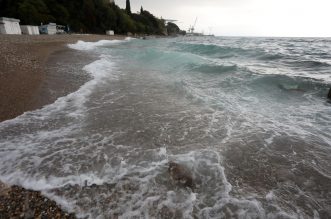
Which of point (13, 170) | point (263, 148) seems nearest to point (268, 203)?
point (263, 148)

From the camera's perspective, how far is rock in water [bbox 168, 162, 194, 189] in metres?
3.39

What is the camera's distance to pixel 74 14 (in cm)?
7431

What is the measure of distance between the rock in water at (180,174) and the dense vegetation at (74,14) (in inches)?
2578

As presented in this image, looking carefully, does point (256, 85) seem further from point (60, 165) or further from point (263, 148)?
point (60, 165)

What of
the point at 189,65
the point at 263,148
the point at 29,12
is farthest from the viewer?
the point at 29,12

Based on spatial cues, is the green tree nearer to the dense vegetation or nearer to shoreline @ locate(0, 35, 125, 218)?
the dense vegetation

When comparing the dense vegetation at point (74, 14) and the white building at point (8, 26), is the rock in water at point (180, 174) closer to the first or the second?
the white building at point (8, 26)

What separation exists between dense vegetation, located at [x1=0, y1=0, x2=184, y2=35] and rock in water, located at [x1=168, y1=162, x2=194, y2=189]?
65.5 meters

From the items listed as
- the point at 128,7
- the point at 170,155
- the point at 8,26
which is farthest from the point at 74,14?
the point at 170,155

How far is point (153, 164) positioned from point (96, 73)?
836cm

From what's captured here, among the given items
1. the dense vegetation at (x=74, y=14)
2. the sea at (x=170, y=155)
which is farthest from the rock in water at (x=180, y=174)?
the dense vegetation at (x=74, y=14)

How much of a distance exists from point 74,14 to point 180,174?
8560cm

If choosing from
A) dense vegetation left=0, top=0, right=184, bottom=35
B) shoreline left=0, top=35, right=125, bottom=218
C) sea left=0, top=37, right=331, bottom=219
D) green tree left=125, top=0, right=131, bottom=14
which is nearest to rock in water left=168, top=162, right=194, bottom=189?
sea left=0, top=37, right=331, bottom=219

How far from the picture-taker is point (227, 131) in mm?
5332
